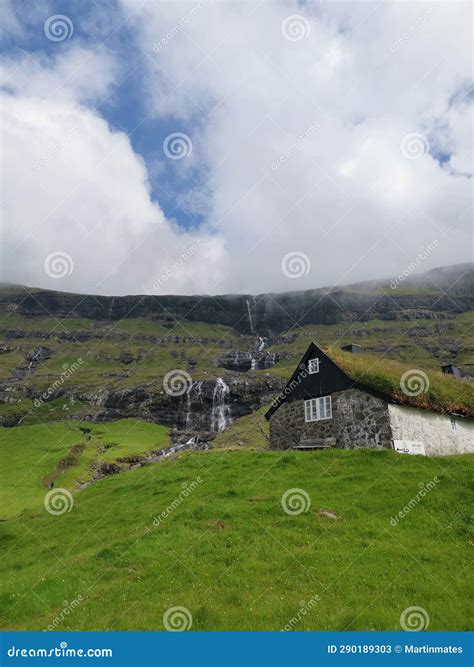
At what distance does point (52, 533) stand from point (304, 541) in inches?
624

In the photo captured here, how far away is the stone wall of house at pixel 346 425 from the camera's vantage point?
108ft

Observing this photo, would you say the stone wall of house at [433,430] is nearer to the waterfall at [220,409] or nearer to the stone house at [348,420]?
the stone house at [348,420]

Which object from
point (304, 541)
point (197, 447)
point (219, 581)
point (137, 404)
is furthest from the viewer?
point (137, 404)

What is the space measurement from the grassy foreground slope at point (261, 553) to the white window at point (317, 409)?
8234 mm

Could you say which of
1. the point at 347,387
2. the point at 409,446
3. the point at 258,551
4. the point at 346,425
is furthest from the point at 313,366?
the point at 258,551

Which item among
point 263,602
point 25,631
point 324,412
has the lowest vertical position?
point 25,631

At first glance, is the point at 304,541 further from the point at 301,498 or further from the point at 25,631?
the point at 25,631

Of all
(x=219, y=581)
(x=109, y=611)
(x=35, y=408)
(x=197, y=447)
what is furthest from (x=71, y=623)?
(x=35, y=408)

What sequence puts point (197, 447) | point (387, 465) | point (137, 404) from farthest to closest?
point (137, 404) < point (197, 447) < point (387, 465)

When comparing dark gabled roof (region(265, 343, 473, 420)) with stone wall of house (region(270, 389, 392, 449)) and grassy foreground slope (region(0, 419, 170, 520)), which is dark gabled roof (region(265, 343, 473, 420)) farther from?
grassy foreground slope (region(0, 419, 170, 520))

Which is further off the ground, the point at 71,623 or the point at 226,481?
the point at 226,481

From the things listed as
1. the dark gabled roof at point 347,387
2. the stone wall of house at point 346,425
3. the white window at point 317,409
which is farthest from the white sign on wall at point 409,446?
the white window at point 317,409

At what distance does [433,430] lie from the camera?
114 ft

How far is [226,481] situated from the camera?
26.1m
